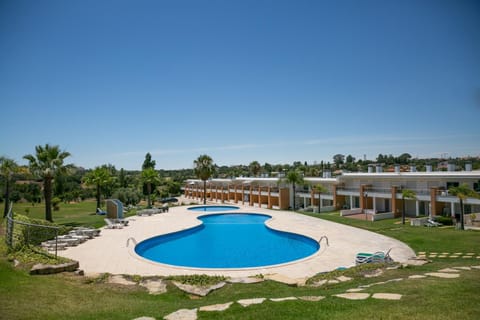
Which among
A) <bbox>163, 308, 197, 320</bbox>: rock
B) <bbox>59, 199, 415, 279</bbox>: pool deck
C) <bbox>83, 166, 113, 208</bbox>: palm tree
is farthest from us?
<bbox>83, 166, 113, 208</bbox>: palm tree

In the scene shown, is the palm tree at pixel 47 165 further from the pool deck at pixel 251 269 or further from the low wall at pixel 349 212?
the low wall at pixel 349 212

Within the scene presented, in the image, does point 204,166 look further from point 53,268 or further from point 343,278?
point 343,278

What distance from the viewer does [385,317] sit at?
19.0ft

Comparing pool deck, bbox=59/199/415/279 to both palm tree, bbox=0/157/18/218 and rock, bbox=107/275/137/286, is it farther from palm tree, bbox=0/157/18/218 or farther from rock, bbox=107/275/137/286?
palm tree, bbox=0/157/18/218

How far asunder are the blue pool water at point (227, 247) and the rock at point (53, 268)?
7.02 m

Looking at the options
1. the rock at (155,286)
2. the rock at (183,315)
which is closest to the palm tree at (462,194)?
the rock at (155,286)

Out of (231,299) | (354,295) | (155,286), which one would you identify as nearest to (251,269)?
(155,286)

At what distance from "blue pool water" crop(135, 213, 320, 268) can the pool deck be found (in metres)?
0.84

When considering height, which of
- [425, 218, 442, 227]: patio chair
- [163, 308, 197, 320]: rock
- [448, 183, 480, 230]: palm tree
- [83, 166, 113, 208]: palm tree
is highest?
[83, 166, 113, 208]: palm tree

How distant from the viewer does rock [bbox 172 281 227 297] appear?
31.6 ft

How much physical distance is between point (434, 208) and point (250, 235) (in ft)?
58.0

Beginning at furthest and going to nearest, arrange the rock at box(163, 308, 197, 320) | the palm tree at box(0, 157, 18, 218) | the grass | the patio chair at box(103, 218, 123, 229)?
1. the palm tree at box(0, 157, 18, 218)
2. the patio chair at box(103, 218, 123, 229)
3. the rock at box(163, 308, 197, 320)
4. the grass

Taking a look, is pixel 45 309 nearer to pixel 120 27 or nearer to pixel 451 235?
pixel 120 27

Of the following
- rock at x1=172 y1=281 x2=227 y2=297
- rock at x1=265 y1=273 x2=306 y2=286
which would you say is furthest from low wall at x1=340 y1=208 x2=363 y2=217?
rock at x1=172 y1=281 x2=227 y2=297
